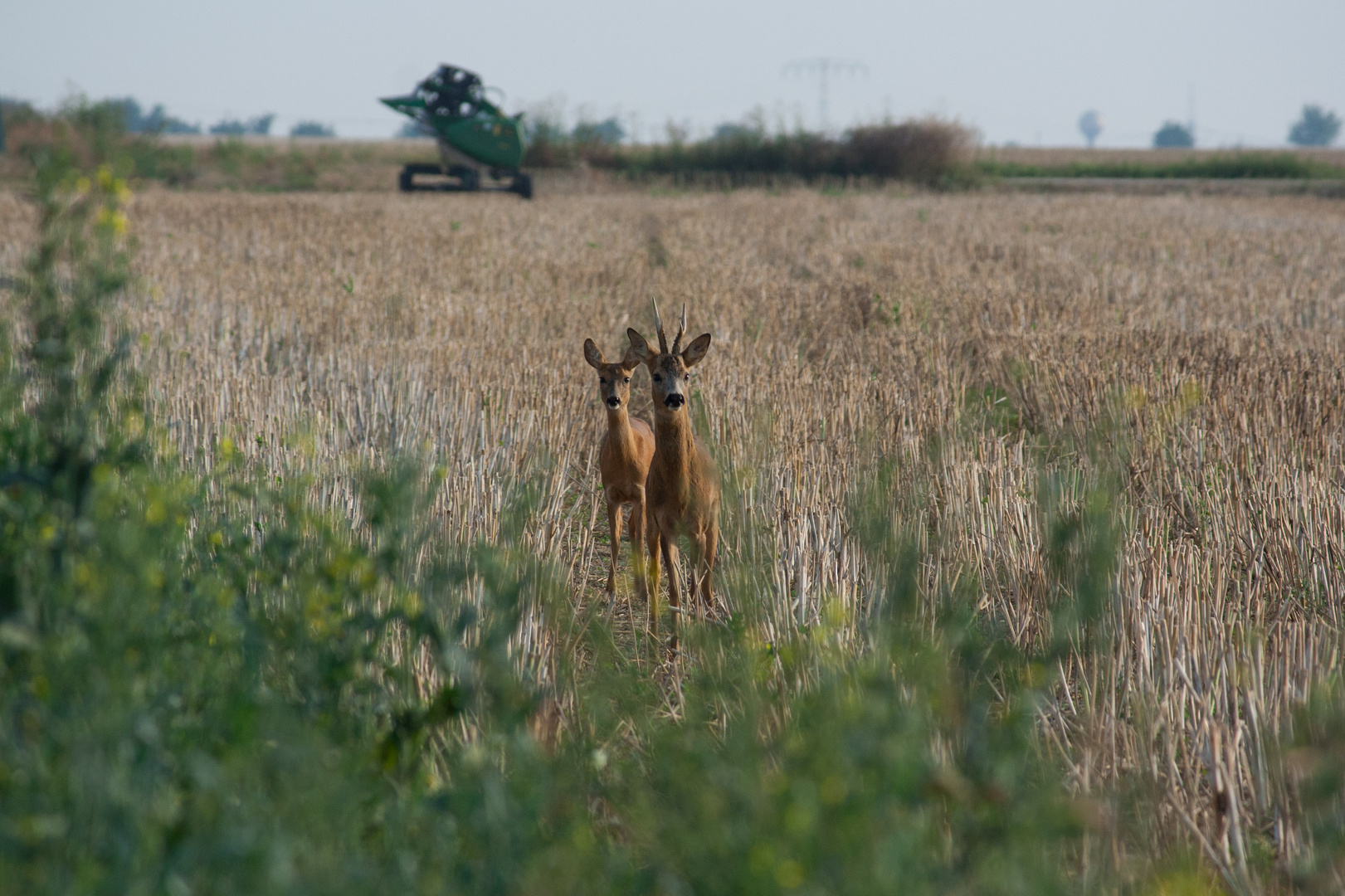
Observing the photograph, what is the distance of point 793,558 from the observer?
3564 millimetres

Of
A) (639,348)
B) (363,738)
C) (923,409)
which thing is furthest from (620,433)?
(363,738)

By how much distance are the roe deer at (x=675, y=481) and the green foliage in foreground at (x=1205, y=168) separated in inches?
1675

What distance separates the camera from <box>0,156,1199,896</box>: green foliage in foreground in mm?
1503

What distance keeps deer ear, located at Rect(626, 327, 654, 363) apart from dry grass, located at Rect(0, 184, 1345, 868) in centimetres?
64

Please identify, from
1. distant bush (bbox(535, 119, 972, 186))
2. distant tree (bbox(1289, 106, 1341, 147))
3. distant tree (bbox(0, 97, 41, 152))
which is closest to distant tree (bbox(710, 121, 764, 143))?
distant bush (bbox(535, 119, 972, 186))

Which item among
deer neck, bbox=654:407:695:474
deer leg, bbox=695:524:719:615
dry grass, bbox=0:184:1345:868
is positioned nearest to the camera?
dry grass, bbox=0:184:1345:868

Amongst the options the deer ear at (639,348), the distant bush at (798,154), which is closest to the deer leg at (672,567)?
the deer ear at (639,348)

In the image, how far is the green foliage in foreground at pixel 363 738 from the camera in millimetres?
1503

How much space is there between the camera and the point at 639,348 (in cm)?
405

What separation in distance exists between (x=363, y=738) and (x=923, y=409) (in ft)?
13.0

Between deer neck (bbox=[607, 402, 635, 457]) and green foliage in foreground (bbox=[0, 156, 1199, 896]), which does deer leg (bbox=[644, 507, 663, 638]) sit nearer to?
deer neck (bbox=[607, 402, 635, 457])

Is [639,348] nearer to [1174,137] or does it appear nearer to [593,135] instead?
[593,135]

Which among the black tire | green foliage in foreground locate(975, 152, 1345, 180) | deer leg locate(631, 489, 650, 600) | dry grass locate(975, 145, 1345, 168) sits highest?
dry grass locate(975, 145, 1345, 168)

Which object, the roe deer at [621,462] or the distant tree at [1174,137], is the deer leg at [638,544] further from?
the distant tree at [1174,137]
